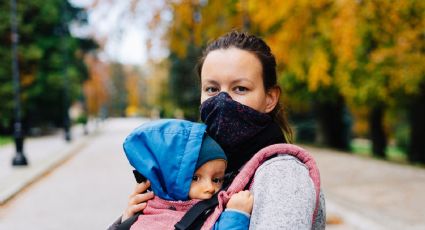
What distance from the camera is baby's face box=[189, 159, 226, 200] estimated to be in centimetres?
171

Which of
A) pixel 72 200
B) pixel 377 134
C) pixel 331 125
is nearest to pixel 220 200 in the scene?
pixel 72 200

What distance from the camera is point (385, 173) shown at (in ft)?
46.1

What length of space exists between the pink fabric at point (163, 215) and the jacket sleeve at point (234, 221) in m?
0.14

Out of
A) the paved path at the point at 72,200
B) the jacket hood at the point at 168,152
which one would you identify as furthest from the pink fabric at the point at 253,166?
the paved path at the point at 72,200

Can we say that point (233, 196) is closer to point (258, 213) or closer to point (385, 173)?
point (258, 213)

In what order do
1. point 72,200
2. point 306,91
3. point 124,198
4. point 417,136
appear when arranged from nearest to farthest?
point 72,200
point 124,198
point 417,136
point 306,91

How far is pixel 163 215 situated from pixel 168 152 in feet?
0.75

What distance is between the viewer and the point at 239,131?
1861 millimetres

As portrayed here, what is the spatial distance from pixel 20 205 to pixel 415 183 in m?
8.17

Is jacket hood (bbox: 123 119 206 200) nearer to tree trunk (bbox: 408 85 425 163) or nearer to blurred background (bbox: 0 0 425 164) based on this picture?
blurred background (bbox: 0 0 425 164)

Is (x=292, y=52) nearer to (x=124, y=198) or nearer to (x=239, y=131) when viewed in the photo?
(x=124, y=198)

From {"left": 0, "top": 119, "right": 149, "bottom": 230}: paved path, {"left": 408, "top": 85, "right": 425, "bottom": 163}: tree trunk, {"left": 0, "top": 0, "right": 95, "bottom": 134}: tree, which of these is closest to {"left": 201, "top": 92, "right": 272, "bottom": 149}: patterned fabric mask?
{"left": 0, "top": 119, "right": 149, "bottom": 230}: paved path

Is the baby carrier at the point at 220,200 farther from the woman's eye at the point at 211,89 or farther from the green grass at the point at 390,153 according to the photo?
the green grass at the point at 390,153

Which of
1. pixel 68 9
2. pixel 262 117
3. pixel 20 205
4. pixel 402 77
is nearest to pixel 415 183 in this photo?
pixel 402 77
